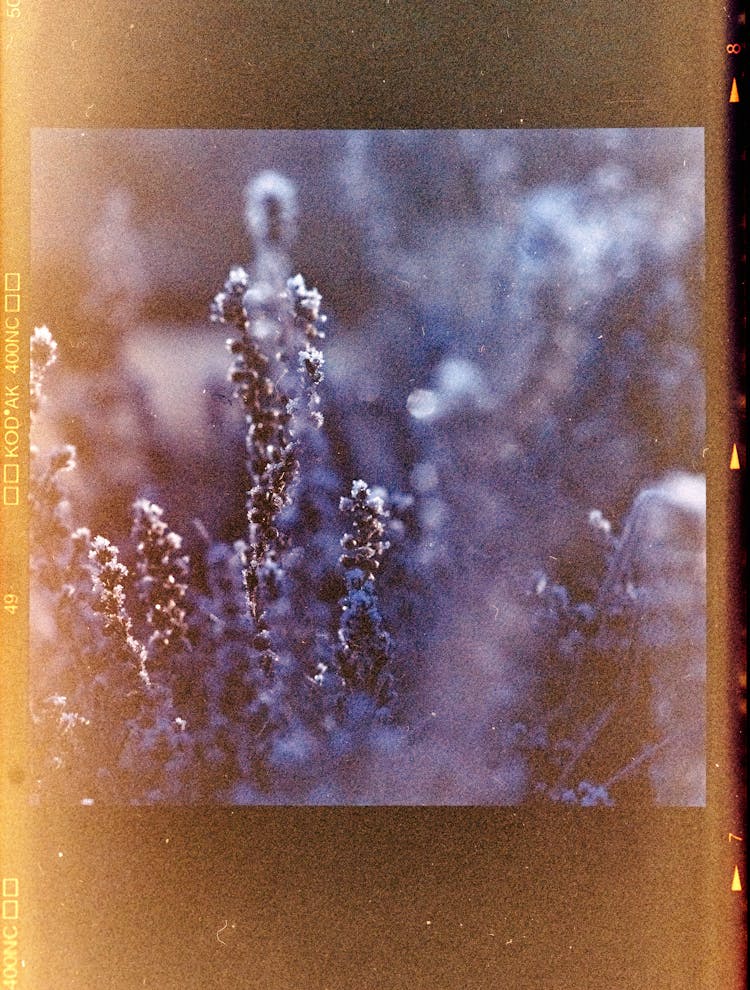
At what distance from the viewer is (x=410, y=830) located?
35.3 inches

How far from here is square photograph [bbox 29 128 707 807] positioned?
0.89 metres

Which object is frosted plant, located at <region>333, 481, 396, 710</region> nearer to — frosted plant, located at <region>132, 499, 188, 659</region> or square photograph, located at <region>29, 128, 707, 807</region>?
square photograph, located at <region>29, 128, 707, 807</region>

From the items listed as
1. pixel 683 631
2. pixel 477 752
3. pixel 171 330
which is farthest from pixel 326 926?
pixel 171 330

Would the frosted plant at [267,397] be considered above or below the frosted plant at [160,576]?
above

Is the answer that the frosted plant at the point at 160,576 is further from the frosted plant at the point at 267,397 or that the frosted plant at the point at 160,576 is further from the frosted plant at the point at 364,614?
the frosted plant at the point at 364,614

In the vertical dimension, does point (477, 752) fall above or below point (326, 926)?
above

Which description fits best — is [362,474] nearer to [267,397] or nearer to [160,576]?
[267,397]

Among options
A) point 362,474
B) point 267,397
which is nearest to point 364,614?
point 362,474

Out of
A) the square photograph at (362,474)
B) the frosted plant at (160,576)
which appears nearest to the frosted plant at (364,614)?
the square photograph at (362,474)

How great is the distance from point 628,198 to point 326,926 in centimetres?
109

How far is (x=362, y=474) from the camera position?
0.90 metres

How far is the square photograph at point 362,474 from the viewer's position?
35.0 inches

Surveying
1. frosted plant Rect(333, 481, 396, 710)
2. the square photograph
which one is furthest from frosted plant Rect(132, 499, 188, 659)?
frosted plant Rect(333, 481, 396, 710)

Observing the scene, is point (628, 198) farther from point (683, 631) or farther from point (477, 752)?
point (477, 752)
